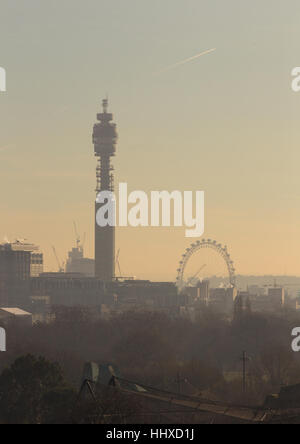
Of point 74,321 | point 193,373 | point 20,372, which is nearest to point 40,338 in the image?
point 74,321

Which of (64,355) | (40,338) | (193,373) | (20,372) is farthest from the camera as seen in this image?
(40,338)

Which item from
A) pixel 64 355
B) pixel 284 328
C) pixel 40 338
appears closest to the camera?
pixel 64 355

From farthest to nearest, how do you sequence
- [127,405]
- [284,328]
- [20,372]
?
[284,328] < [20,372] < [127,405]
